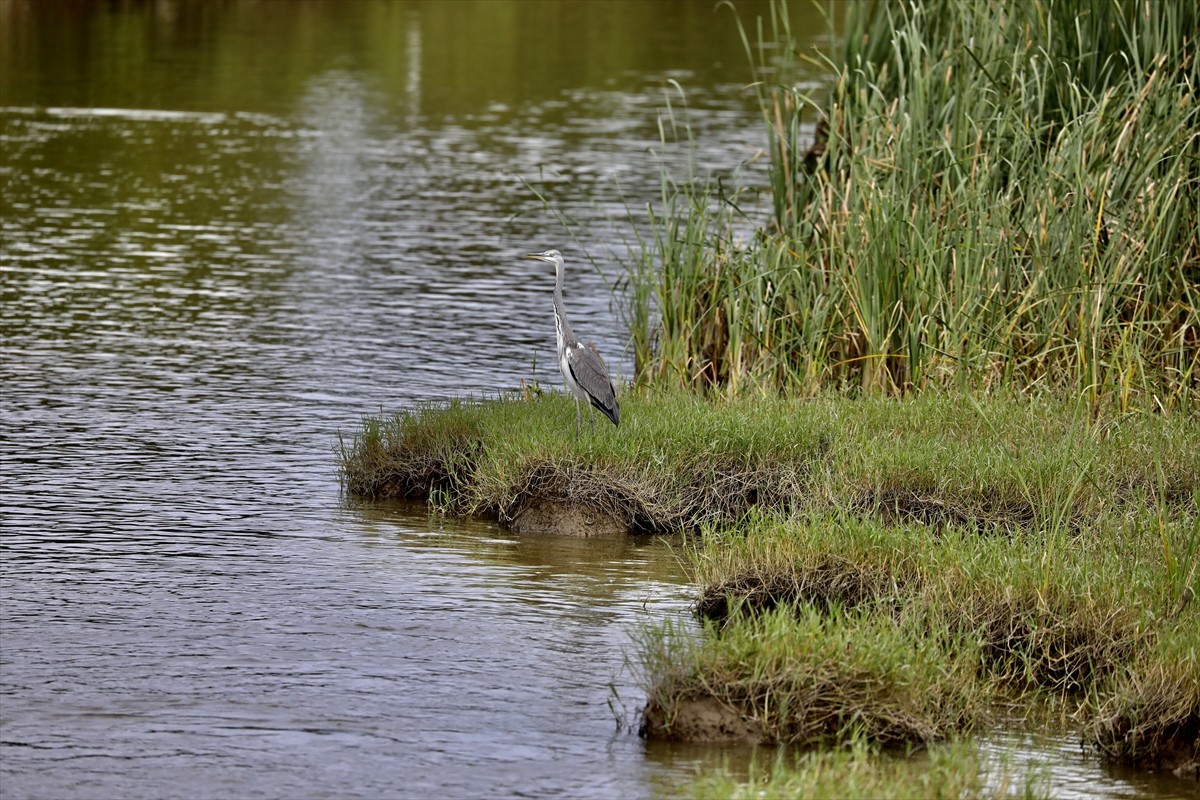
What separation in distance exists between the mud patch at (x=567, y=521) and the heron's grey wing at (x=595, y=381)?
1.69 ft

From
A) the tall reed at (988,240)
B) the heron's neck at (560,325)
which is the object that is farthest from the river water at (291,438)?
the heron's neck at (560,325)

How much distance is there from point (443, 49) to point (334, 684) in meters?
37.9

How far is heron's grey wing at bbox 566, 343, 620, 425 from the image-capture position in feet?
33.6

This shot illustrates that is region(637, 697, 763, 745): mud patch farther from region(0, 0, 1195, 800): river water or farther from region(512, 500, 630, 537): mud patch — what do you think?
region(512, 500, 630, 537): mud patch

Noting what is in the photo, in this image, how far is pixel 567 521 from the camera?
10.2m

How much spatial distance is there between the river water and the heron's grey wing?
724 mm

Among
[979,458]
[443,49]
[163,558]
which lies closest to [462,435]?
[163,558]

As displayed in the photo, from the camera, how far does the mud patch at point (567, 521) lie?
403 inches

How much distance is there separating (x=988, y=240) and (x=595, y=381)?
2.81 meters

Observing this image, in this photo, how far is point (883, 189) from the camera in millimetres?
11969

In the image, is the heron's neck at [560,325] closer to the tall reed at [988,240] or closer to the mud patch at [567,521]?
the mud patch at [567,521]

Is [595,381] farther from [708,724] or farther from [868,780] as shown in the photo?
[868,780]

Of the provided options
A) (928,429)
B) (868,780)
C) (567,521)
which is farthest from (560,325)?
(868,780)

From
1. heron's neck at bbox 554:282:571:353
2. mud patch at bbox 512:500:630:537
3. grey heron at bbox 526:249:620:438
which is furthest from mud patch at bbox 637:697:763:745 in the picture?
heron's neck at bbox 554:282:571:353
